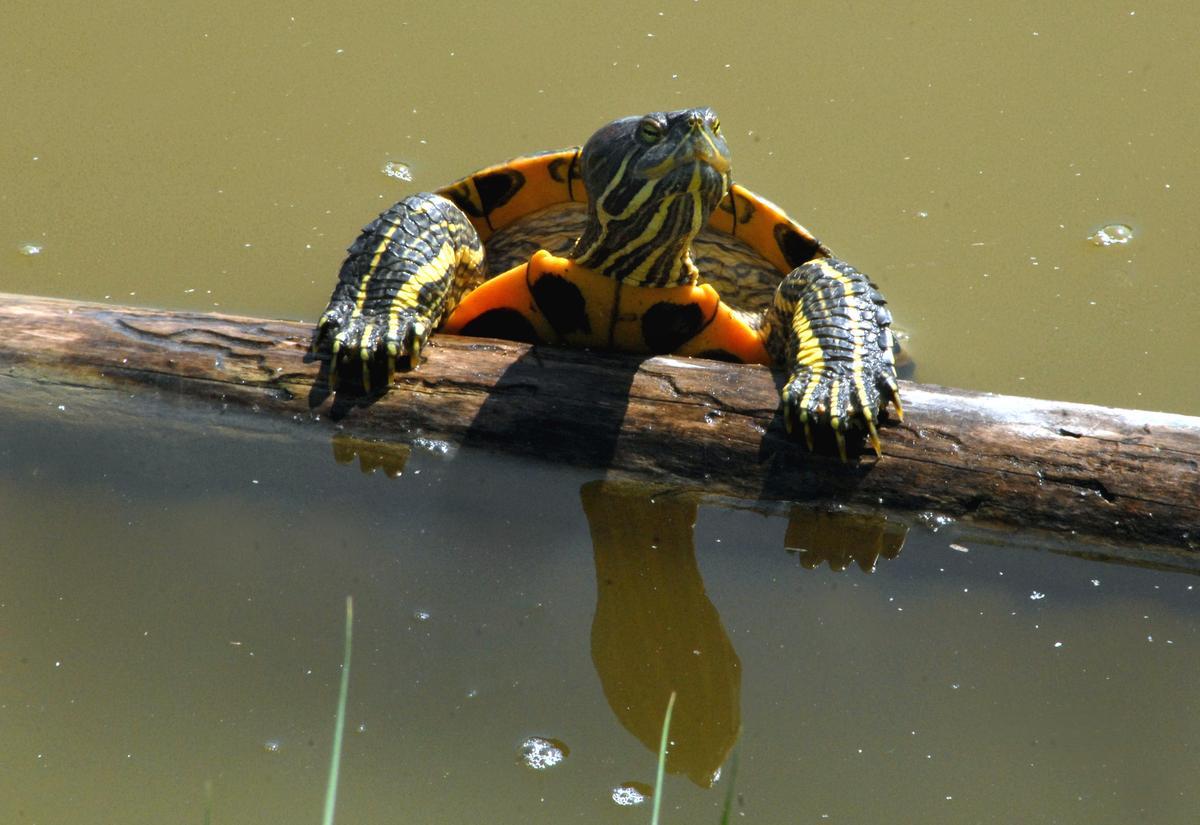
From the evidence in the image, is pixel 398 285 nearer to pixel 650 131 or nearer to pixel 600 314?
pixel 600 314

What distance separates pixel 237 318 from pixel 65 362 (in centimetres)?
54

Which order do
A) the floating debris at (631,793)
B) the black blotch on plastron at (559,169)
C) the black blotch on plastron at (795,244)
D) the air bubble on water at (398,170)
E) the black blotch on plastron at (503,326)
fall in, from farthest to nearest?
the air bubble on water at (398,170)
the black blotch on plastron at (559,169)
the black blotch on plastron at (795,244)
the black blotch on plastron at (503,326)
the floating debris at (631,793)

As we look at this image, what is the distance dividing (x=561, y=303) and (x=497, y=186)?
38.8 inches

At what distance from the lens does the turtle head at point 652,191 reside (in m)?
3.76

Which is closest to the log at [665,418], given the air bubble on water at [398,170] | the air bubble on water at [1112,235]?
the air bubble on water at [398,170]

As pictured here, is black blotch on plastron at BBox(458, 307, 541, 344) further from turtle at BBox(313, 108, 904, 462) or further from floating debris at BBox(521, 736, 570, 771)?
floating debris at BBox(521, 736, 570, 771)

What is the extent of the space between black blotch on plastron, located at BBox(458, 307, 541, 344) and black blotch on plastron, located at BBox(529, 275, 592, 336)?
0.10 metres

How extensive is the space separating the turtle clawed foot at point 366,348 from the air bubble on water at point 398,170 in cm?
217

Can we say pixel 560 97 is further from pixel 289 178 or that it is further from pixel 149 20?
pixel 149 20

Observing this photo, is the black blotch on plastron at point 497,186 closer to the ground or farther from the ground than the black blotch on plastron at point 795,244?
farther from the ground

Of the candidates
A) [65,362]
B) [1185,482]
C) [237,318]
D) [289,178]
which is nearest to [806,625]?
[1185,482]

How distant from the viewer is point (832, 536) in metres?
3.56

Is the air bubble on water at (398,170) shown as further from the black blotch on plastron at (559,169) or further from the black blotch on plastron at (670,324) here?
the black blotch on plastron at (670,324)

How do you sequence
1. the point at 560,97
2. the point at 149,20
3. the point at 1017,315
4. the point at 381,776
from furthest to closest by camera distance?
the point at 149,20
the point at 560,97
the point at 1017,315
the point at 381,776
